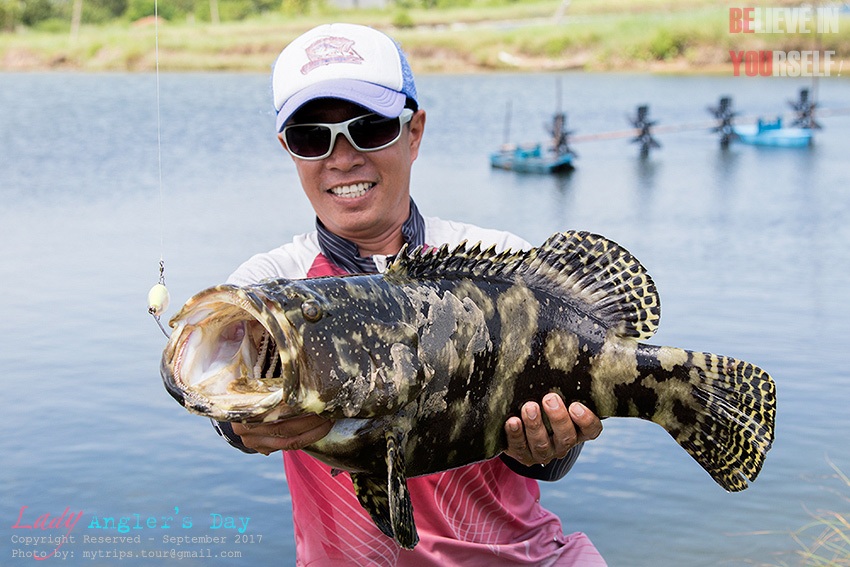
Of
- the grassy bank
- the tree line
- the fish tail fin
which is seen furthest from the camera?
the tree line

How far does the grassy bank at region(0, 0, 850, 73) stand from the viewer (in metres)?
64.9

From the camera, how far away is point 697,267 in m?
16.8

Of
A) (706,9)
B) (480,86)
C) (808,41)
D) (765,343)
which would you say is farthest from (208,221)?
(706,9)

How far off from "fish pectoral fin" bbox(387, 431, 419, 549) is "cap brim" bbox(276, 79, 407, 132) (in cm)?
124

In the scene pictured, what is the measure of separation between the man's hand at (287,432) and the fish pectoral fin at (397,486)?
192 mm

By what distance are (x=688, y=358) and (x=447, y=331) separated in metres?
0.81

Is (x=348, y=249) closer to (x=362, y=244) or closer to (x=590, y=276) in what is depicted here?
(x=362, y=244)

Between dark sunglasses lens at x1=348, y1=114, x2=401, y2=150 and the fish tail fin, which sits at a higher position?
dark sunglasses lens at x1=348, y1=114, x2=401, y2=150

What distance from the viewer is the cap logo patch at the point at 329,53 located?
3.87 meters

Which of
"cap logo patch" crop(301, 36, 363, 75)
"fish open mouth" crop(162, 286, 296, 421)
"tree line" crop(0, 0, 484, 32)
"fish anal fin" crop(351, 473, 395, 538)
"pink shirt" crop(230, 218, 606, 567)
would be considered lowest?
"pink shirt" crop(230, 218, 606, 567)

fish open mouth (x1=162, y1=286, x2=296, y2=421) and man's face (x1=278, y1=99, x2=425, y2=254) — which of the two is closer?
fish open mouth (x1=162, y1=286, x2=296, y2=421)

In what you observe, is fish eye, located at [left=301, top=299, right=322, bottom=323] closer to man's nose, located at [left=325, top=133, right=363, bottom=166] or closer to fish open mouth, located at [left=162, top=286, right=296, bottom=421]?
fish open mouth, located at [left=162, top=286, right=296, bottom=421]

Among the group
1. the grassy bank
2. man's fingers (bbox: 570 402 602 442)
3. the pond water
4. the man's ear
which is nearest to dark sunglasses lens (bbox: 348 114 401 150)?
the man's ear

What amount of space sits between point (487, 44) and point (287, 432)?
6719 cm
